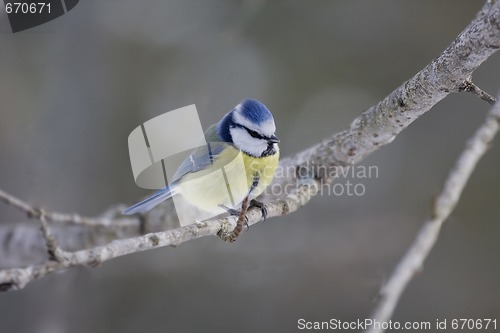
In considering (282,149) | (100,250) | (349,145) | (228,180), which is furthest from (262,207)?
(282,149)

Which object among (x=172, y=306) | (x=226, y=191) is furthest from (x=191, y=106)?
(x=172, y=306)

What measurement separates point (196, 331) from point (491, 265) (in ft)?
3.18

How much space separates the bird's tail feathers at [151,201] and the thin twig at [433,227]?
62 centimetres

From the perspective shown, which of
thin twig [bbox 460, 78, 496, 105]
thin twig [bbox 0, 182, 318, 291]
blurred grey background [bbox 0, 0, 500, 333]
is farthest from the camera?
blurred grey background [bbox 0, 0, 500, 333]

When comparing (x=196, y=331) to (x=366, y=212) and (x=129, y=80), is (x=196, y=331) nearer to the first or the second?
(x=366, y=212)

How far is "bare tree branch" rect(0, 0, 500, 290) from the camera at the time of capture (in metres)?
0.70

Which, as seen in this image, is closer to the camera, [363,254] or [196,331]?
[196,331]

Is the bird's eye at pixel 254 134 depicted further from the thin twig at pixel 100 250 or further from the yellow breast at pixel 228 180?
the thin twig at pixel 100 250

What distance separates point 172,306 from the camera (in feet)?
5.49

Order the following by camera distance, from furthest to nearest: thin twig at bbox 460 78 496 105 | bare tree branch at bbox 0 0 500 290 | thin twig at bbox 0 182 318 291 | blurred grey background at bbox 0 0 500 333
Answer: blurred grey background at bbox 0 0 500 333
thin twig at bbox 460 78 496 105
bare tree branch at bbox 0 0 500 290
thin twig at bbox 0 182 318 291

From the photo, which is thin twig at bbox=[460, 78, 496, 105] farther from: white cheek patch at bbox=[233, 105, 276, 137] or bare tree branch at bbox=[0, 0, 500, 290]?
white cheek patch at bbox=[233, 105, 276, 137]

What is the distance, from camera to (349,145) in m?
1.23

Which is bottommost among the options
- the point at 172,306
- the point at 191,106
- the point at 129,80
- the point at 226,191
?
the point at 172,306

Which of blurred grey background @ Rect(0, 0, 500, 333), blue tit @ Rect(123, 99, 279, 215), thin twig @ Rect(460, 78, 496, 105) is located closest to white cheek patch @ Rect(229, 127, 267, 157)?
blue tit @ Rect(123, 99, 279, 215)
